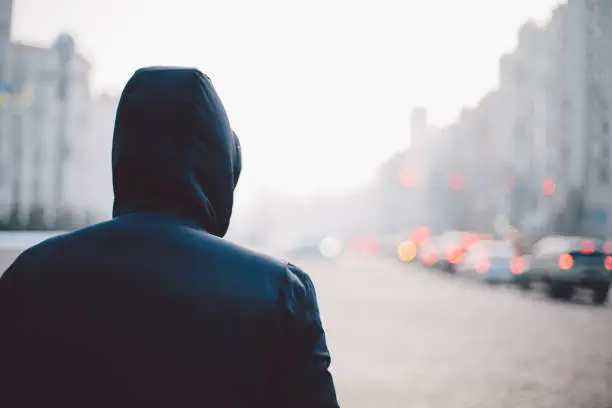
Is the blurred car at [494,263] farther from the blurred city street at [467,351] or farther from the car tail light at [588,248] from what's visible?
the blurred city street at [467,351]

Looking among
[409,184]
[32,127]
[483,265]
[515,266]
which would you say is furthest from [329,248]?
[409,184]

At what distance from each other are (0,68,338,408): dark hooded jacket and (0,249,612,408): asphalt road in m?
5.02

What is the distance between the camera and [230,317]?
165 cm

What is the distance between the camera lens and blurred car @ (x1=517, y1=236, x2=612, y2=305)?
18688mm

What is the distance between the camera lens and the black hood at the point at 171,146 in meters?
1.81

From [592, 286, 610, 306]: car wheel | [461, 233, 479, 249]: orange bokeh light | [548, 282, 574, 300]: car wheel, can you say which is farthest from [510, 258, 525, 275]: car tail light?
[461, 233, 479, 249]: orange bokeh light

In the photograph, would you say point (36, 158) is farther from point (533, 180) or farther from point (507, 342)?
point (507, 342)

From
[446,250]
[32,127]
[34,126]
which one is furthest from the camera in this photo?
[34,126]

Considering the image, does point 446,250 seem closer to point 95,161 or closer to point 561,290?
point 561,290

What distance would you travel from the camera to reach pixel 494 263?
24.3m

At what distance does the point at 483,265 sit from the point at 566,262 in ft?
19.2

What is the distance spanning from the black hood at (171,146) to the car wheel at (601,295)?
1876cm

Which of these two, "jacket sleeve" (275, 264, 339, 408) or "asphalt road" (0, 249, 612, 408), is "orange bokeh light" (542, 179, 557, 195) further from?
"jacket sleeve" (275, 264, 339, 408)

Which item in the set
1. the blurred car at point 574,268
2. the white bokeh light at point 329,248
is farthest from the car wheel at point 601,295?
the white bokeh light at point 329,248
